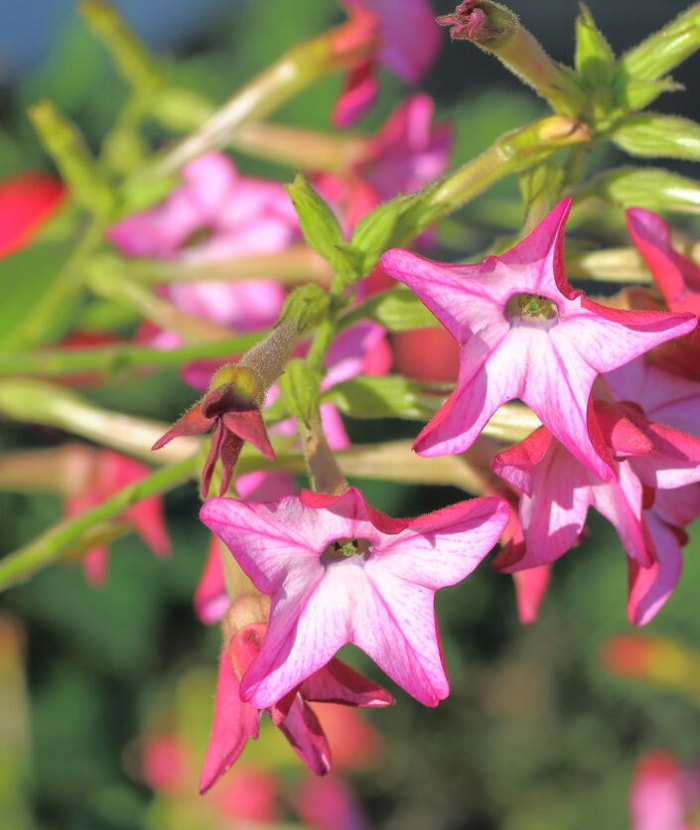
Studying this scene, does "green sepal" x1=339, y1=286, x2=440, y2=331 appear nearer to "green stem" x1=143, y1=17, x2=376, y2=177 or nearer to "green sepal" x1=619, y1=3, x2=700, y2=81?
"green sepal" x1=619, y1=3, x2=700, y2=81

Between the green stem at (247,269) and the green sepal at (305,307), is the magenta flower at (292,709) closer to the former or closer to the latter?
the green sepal at (305,307)

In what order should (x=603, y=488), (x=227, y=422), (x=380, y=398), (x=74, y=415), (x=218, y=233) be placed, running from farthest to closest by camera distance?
(x=218, y=233)
(x=74, y=415)
(x=380, y=398)
(x=603, y=488)
(x=227, y=422)

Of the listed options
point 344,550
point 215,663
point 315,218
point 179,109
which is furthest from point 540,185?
point 215,663

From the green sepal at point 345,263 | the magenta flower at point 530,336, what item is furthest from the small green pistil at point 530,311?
the green sepal at point 345,263

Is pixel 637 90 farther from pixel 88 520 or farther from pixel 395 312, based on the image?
pixel 88 520

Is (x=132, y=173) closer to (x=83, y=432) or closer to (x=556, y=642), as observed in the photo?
(x=83, y=432)

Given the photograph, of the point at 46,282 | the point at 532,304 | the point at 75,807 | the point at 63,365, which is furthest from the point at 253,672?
the point at 75,807

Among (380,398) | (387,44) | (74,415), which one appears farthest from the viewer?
(387,44)
